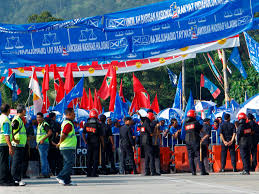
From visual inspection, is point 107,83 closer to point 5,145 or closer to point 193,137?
point 193,137

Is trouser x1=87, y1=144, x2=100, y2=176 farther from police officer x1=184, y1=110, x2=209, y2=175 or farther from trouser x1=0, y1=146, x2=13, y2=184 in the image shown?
trouser x1=0, y1=146, x2=13, y2=184

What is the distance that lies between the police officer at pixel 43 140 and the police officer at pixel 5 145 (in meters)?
3.27

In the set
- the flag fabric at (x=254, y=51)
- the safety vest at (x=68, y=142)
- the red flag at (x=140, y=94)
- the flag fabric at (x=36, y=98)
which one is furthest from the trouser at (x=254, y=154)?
the red flag at (x=140, y=94)

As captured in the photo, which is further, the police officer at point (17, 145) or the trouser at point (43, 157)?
the trouser at point (43, 157)

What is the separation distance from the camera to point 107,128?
790 inches

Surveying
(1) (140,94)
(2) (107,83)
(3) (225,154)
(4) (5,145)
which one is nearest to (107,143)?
(3) (225,154)

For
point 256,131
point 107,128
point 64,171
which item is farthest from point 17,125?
point 256,131

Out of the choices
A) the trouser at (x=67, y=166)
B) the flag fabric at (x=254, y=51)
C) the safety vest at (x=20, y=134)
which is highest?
the flag fabric at (x=254, y=51)

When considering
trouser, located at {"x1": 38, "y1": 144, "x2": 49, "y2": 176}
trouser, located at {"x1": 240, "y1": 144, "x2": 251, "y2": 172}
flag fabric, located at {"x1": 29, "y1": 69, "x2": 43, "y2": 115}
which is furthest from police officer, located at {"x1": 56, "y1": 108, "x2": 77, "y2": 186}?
flag fabric, located at {"x1": 29, "y1": 69, "x2": 43, "y2": 115}

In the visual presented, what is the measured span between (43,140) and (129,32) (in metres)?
5.26

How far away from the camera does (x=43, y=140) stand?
57.1 feet

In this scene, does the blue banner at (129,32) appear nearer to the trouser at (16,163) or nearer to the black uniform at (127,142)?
the black uniform at (127,142)

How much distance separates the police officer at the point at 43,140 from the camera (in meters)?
17.4

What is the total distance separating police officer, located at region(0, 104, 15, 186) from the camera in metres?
13.7
